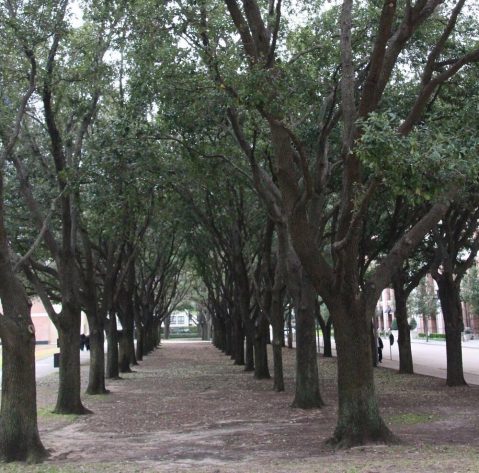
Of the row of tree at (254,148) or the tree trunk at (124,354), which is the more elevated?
the row of tree at (254,148)

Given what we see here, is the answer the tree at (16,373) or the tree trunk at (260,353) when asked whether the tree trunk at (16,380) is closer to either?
the tree at (16,373)

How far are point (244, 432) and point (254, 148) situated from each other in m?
5.41

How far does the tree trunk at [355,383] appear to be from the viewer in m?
8.91

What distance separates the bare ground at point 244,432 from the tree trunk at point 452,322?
18.7 inches

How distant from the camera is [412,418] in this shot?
12008 millimetres

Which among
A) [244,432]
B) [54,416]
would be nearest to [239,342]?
[54,416]

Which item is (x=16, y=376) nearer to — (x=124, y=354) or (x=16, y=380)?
(x=16, y=380)

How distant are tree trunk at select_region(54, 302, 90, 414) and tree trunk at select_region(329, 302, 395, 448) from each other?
6.86 metres

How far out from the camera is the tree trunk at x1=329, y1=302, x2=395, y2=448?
891 cm

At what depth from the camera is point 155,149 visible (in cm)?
1395

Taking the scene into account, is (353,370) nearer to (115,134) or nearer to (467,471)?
(467,471)

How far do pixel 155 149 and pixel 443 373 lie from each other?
15.1m

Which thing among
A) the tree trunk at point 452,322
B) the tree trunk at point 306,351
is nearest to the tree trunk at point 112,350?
the tree trunk at point 306,351

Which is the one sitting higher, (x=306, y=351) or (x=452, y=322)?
(x=452, y=322)
